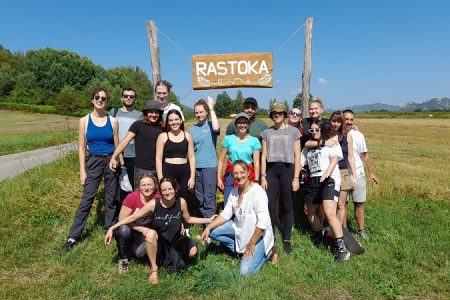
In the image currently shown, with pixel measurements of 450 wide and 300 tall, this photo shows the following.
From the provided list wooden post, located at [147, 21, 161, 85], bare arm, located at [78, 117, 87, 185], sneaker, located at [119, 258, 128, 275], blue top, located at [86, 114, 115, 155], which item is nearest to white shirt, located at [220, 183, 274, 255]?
sneaker, located at [119, 258, 128, 275]

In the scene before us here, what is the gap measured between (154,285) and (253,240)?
1228mm

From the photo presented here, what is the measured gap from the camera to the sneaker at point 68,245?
4504 mm

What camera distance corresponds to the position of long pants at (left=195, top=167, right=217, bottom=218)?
4922 millimetres

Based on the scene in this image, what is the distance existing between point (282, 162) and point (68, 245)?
3135 mm

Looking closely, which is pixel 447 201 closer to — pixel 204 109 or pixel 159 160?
pixel 204 109

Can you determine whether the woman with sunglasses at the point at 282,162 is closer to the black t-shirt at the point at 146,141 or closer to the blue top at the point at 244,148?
the blue top at the point at 244,148

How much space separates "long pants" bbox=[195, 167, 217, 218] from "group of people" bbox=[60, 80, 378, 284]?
0.01m

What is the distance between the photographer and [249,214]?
162 inches

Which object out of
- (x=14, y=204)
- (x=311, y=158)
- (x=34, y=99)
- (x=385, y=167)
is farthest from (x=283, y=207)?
(x=34, y=99)

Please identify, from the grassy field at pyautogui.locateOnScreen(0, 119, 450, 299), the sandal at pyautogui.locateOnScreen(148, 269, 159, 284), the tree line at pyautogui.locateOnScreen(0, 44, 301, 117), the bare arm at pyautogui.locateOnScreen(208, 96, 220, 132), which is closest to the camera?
the grassy field at pyautogui.locateOnScreen(0, 119, 450, 299)

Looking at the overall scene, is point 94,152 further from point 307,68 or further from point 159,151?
point 307,68

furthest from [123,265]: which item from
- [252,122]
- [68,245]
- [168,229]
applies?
[252,122]

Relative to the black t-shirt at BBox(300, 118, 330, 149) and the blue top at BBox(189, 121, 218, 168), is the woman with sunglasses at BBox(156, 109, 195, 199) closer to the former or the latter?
the blue top at BBox(189, 121, 218, 168)

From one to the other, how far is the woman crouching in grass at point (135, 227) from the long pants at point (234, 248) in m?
0.90
